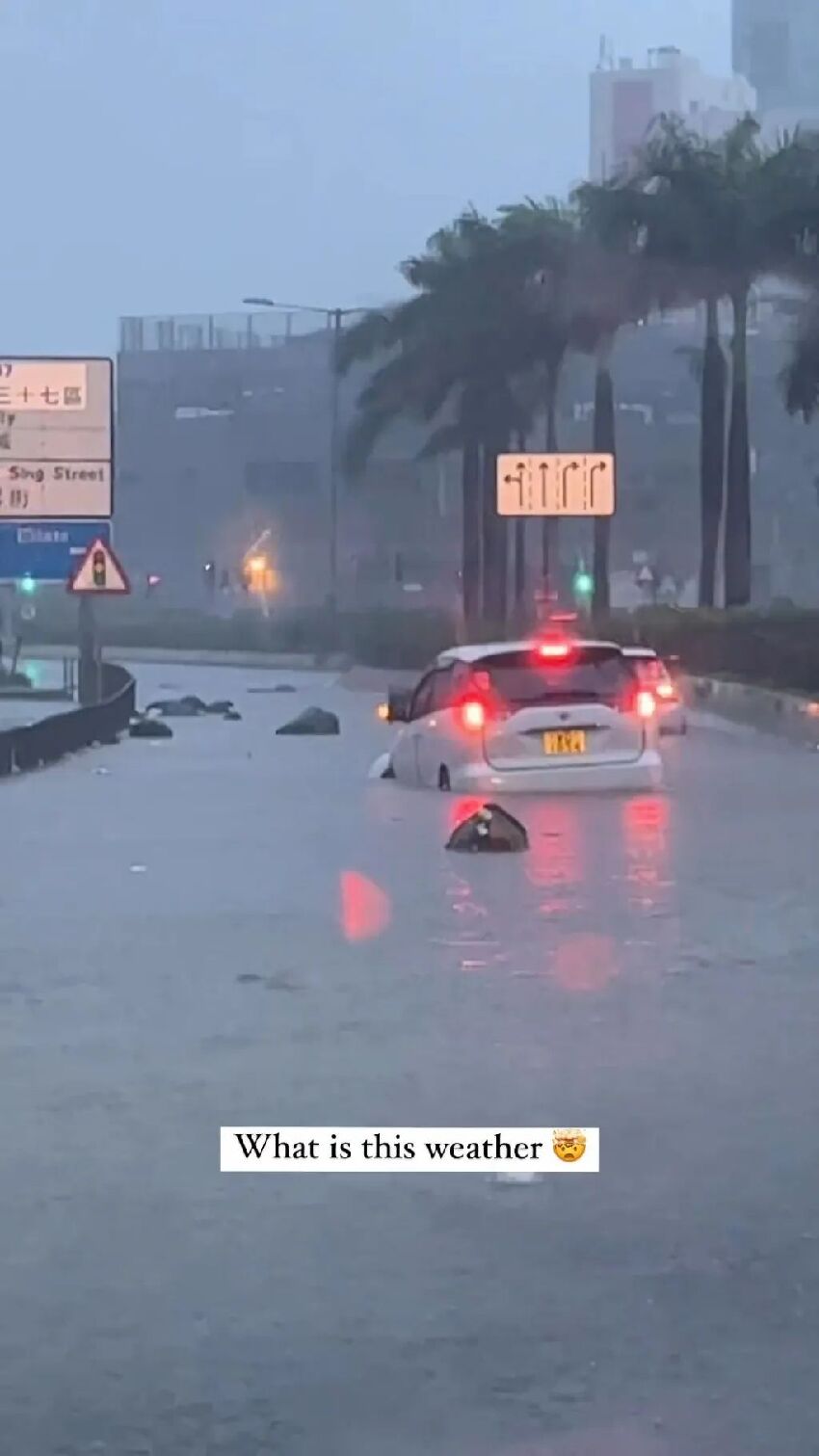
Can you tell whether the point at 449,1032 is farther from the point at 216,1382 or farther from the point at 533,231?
the point at 533,231

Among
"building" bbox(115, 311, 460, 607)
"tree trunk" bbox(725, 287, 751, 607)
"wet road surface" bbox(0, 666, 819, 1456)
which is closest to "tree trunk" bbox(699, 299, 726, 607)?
"tree trunk" bbox(725, 287, 751, 607)

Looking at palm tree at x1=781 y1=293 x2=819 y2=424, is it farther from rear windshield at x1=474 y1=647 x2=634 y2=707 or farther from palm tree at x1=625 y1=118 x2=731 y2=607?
rear windshield at x1=474 y1=647 x2=634 y2=707

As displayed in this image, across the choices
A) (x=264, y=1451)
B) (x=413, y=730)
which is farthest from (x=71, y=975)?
(x=413, y=730)

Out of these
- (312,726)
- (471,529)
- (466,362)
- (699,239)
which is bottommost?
(312,726)

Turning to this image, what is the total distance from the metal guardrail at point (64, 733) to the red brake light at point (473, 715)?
7555 mm

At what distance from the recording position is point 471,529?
88.9 meters

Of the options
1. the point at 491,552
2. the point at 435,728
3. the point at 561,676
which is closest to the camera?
the point at 561,676

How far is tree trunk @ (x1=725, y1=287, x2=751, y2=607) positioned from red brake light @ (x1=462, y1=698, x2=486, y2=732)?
37.3 metres

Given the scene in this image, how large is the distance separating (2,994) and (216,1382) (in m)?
6.56

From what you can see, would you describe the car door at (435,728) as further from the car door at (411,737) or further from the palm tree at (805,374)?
the palm tree at (805,374)

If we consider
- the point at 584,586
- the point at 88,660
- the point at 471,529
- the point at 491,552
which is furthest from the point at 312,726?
the point at 471,529

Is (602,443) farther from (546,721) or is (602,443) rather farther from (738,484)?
(546,721)

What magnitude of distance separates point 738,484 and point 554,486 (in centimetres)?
885

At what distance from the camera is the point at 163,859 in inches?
782
